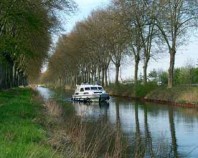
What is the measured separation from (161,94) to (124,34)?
8106mm

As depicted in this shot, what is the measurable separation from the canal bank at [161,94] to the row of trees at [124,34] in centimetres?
223

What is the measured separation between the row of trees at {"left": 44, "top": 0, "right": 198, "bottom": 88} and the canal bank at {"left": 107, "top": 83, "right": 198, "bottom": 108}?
7.30 ft

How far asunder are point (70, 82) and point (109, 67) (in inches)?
1485

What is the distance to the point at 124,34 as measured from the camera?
53.8m

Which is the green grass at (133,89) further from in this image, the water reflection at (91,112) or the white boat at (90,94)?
the water reflection at (91,112)

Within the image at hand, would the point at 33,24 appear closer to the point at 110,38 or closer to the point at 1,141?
the point at 1,141

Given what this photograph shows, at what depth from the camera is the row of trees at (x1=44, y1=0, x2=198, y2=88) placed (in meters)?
51.1

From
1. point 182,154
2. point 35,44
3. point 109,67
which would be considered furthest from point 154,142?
point 109,67

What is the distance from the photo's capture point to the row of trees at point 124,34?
51.1 m

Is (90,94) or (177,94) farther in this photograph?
(90,94)

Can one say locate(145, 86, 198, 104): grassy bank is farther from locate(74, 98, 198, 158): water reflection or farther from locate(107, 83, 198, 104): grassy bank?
locate(74, 98, 198, 158): water reflection

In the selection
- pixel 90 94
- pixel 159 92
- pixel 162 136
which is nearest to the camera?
pixel 162 136

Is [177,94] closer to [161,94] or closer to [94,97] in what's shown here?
[161,94]

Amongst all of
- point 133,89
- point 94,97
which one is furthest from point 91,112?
point 133,89
